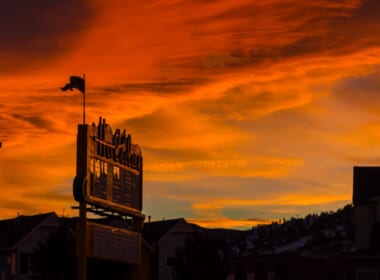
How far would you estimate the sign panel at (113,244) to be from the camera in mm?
45597

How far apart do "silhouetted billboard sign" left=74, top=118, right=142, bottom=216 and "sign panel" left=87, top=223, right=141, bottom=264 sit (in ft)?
3.40

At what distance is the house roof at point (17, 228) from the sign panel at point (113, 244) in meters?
42.8

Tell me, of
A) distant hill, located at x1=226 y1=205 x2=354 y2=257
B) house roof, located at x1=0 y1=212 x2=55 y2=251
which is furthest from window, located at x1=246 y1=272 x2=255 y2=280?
distant hill, located at x1=226 y1=205 x2=354 y2=257

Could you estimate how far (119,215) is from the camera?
168 feet

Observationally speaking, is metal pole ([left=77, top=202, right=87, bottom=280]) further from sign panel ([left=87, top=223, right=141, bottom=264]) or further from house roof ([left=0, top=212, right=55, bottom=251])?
house roof ([left=0, top=212, right=55, bottom=251])

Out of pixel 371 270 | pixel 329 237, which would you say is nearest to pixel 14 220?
pixel 371 270

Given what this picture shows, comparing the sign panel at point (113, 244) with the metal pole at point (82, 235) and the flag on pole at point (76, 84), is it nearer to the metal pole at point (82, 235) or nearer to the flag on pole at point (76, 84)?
the metal pole at point (82, 235)

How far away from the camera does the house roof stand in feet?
→ 305

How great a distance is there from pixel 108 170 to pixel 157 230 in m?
50.8

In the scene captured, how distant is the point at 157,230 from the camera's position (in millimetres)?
98562

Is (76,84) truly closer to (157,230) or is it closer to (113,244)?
(113,244)

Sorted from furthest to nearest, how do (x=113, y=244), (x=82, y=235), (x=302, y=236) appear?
(x=302, y=236) < (x=113, y=244) < (x=82, y=235)

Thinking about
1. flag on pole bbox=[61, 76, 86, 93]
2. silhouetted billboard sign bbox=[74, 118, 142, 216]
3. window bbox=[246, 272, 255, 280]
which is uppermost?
flag on pole bbox=[61, 76, 86, 93]

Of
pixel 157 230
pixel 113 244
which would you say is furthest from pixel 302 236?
pixel 113 244
